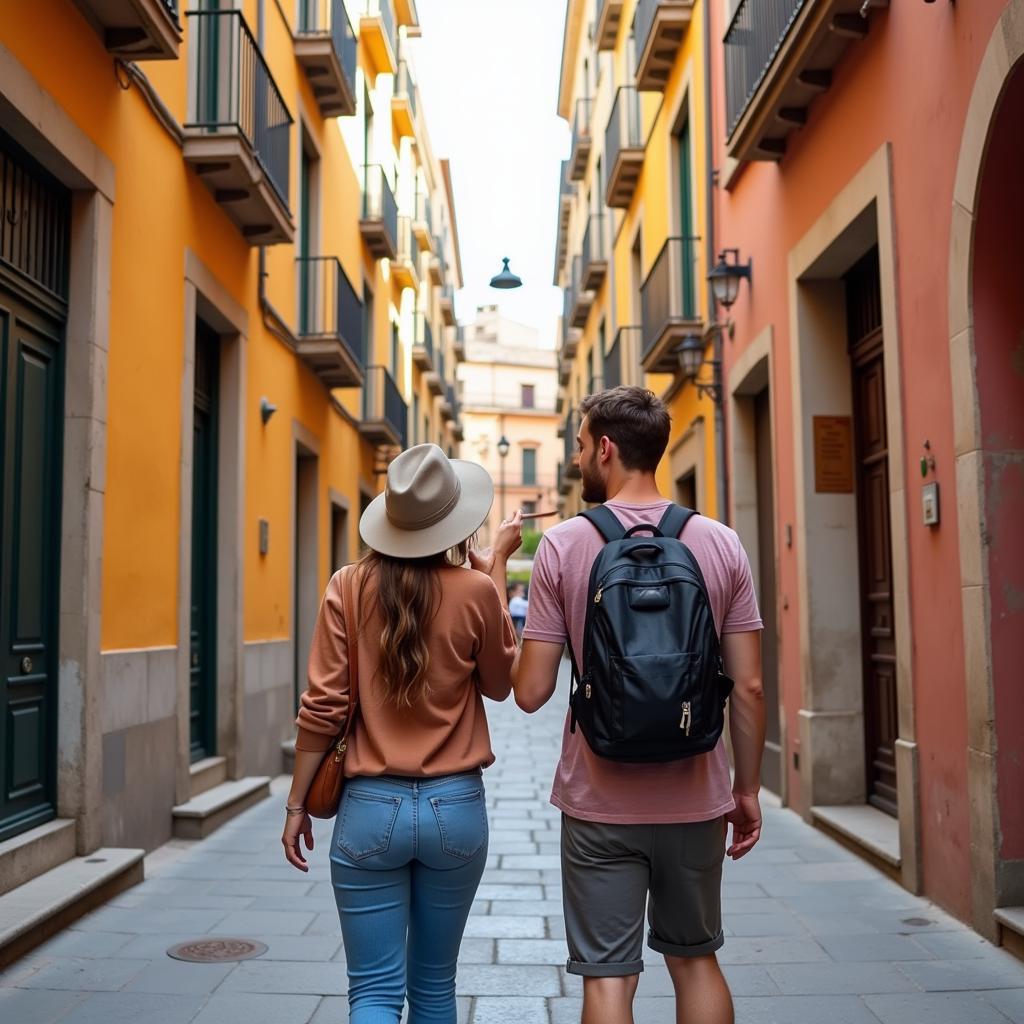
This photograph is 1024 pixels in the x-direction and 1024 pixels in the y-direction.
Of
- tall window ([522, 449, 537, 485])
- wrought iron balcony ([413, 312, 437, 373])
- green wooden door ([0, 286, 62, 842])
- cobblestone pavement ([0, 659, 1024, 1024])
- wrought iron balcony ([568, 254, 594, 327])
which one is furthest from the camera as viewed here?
tall window ([522, 449, 537, 485])

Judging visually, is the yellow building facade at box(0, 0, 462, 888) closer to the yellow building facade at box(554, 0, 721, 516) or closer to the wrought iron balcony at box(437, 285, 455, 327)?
the yellow building facade at box(554, 0, 721, 516)

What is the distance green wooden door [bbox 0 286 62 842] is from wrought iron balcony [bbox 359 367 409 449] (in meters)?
11.1

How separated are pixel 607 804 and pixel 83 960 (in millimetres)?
3170

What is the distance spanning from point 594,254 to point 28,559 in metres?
18.0

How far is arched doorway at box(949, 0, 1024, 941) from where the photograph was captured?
5219 mm

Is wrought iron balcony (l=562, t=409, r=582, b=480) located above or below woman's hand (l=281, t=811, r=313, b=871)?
above

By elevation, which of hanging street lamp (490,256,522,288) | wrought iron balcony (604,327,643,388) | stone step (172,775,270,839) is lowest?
stone step (172,775,270,839)

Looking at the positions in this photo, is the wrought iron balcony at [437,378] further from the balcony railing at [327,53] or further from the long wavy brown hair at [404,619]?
the long wavy brown hair at [404,619]

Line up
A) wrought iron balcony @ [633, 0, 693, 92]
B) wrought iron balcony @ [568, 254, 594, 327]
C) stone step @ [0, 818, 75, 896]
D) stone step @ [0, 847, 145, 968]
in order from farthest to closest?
wrought iron balcony @ [568, 254, 594, 327] → wrought iron balcony @ [633, 0, 693, 92] → stone step @ [0, 818, 75, 896] → stone step @ [0, 847, 145, 968]

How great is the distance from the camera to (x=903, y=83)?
21.4 ft

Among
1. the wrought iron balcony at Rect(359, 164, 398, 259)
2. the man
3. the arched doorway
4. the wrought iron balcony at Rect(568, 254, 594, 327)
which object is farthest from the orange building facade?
the wrought iron balcony at Rect(568, 254, 594, 327)

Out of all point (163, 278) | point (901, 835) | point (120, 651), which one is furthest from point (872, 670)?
point (163, 278)

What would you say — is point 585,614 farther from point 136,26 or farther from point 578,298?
point 578,298

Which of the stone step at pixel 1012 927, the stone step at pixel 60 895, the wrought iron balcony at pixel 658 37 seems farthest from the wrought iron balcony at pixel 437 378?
the stone step at pixel 1012 927
